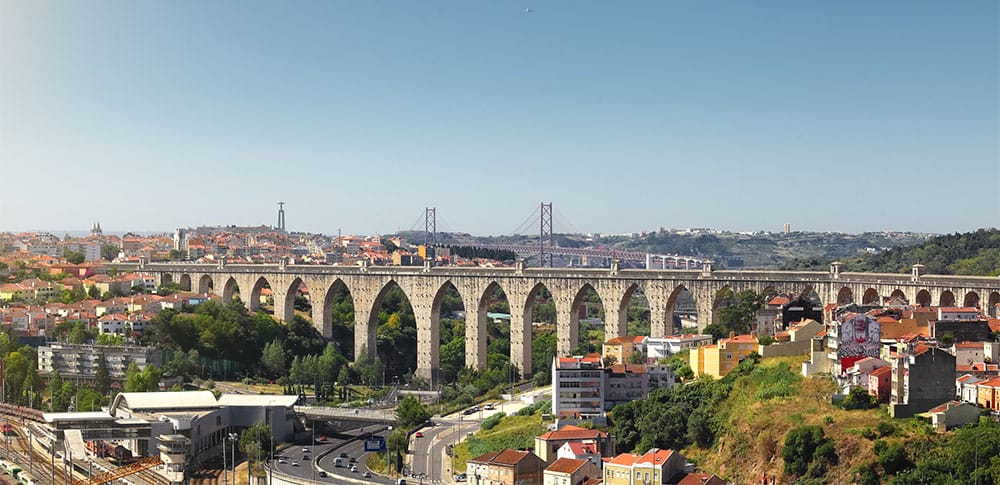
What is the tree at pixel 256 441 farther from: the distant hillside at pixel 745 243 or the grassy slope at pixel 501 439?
the distant hillside at pixel 745 243

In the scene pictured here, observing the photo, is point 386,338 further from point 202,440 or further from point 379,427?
point 202,440

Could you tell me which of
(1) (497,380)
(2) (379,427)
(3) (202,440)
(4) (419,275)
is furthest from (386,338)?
(3) (202,440)

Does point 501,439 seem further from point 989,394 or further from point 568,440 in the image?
point 989,394

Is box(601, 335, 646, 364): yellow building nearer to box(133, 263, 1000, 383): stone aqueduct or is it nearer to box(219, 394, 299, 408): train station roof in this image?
box(133, 263, 1000, 383): stone aqueduct

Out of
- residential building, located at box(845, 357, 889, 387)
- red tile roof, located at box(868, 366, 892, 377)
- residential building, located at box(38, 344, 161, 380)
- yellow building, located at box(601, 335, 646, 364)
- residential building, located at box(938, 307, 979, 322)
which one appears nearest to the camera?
red tile roof, located at box(868, 366, 892, 377)

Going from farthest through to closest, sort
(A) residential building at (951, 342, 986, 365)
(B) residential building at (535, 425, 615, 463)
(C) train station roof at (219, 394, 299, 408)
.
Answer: (C) train station roof at (219, 394, 299, 408), (A) residential building at (951, 342, 986, 365), (B) residential building at (535, 425, 615, 463)

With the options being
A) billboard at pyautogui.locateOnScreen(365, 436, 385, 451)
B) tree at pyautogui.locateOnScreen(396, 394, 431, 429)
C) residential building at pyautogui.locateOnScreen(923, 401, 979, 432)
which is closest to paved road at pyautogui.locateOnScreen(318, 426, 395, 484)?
billboard at pyautogui.locateOnScreen(365, 436, 385, 451)

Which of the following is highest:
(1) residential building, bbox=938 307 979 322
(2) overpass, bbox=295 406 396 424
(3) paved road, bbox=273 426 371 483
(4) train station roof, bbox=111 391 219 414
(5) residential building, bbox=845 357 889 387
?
(1) residential building, bbox=938 307 979 322
